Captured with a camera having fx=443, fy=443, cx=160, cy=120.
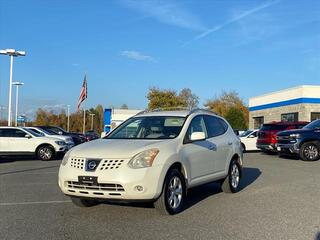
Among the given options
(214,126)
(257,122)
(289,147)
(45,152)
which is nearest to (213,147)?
(214,126)

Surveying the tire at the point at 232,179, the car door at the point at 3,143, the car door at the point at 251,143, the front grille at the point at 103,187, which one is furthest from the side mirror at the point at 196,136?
the car door at the point at 251,143

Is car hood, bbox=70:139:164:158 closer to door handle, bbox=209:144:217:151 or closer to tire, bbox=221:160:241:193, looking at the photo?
door handle, bbox=209:144:217:151

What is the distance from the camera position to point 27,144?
65.4ft

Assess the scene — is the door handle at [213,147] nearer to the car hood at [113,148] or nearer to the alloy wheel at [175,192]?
the alloy wheel at [175,192]

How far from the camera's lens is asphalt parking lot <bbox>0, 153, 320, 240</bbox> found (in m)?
5.91

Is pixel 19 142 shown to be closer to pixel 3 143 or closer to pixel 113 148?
pixel 3 143

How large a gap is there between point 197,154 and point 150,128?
100 cm

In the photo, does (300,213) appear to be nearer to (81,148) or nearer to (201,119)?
(201,119)

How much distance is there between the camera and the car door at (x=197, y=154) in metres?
7.68

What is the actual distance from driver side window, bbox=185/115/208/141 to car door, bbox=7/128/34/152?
13065 millimetres

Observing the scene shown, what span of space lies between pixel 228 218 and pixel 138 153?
5.68 feet

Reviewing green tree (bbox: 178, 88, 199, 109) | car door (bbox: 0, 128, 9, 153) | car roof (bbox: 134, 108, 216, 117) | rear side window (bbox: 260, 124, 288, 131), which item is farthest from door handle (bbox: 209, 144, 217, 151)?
green tree (bbox: 178, 88, 199, 109)

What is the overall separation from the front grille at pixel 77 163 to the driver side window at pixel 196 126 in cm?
195

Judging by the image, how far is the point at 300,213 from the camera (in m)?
7.26
